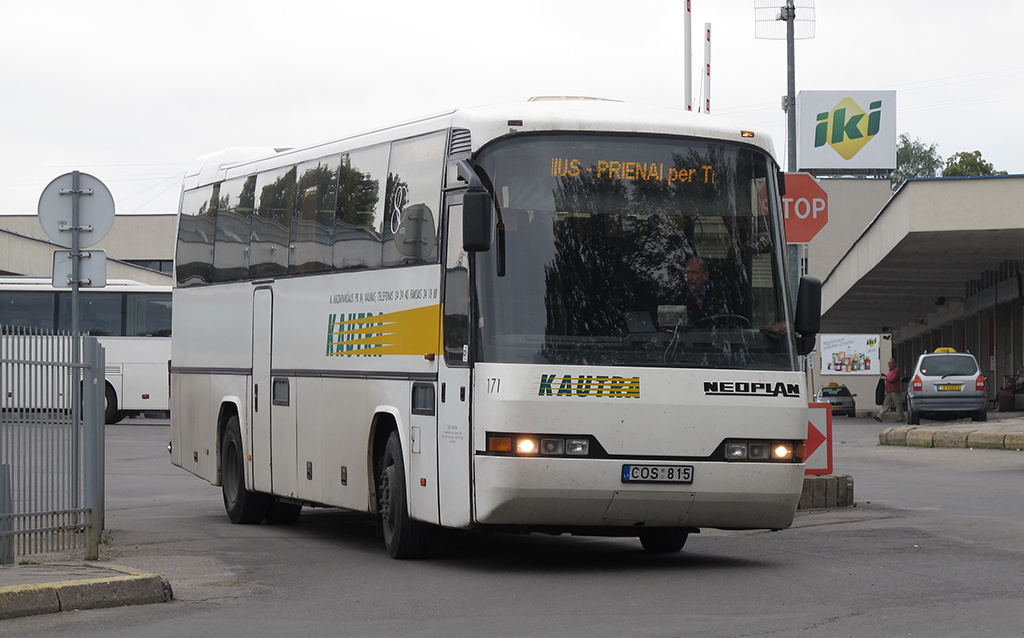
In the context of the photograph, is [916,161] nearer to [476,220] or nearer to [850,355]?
[850,355]

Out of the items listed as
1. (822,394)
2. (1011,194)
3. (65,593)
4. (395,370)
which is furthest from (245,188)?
(822,394)

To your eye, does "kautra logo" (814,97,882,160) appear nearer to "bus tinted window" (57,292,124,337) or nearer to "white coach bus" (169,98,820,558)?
"bus tinted window" (57,292,124,337)

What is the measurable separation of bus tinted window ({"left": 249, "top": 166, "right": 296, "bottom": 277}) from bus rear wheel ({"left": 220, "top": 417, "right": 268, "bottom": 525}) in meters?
1.74

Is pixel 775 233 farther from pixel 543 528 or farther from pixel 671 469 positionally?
pixel 543 528

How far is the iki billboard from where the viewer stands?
240ft

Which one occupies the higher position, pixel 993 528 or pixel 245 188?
pixel 245 188

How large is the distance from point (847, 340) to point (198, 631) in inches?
2977

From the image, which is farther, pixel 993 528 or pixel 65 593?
pixel 993 528

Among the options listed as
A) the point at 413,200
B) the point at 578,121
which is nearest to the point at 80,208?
the point at 413,200

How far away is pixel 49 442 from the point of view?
10.9 m

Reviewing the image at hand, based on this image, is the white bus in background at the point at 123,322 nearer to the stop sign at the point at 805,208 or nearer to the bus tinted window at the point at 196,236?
the bus tinted window at the point at 196,236

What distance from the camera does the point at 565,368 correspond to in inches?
413

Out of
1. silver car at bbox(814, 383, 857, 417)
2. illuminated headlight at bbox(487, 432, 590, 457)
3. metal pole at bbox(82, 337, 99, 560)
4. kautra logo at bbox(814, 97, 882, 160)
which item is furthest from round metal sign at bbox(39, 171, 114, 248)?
kautra logo at bbox(814, 97, 882, 160)

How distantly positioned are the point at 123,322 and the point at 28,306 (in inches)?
92.3
